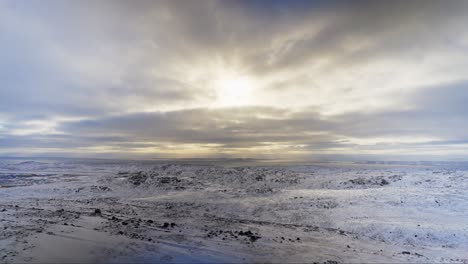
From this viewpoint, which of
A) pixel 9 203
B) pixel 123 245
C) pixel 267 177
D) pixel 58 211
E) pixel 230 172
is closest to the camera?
pixel 123 245

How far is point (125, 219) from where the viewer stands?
56.9ft

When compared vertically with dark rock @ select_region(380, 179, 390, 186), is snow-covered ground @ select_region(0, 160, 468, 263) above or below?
below

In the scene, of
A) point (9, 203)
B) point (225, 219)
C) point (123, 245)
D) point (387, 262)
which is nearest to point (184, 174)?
point (9, 203)

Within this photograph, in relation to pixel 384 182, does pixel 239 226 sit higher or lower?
lower

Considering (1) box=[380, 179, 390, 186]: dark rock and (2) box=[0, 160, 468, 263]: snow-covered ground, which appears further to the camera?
(1) box=[380, 179, 390, 186]: dark rock

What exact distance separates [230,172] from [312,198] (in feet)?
70.1

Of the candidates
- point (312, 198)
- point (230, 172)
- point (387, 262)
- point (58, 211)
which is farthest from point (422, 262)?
point (230, 172)

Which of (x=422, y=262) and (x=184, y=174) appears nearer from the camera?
(x=422, y=262)

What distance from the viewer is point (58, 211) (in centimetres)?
1970

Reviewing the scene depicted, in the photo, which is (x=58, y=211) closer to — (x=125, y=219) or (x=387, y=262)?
(x=125, y=219)

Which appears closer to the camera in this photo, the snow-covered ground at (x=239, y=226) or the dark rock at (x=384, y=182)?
the snow-covered ground at (x=239, y=226)

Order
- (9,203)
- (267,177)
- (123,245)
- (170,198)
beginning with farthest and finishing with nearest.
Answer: (267,177), (170,198), (9,203), (123,245)

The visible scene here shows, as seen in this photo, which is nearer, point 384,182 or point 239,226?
point 239,226

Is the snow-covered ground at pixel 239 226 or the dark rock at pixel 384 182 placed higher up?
the dark rock at pixel 384 182
